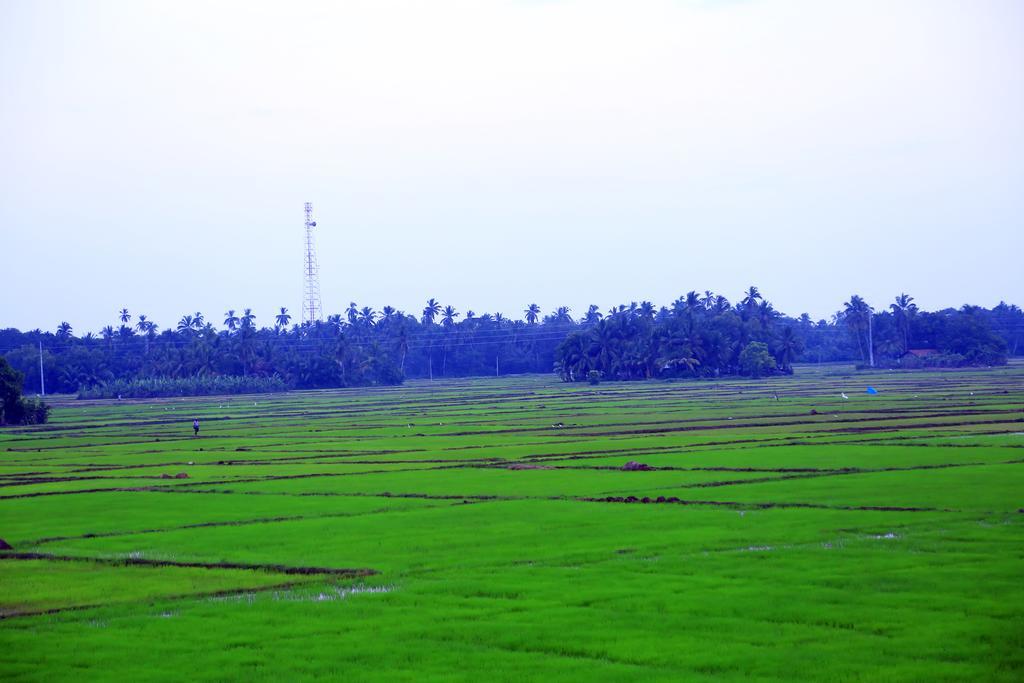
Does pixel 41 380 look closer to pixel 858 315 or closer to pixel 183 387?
pixel 183 387

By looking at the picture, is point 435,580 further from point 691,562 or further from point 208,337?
point 208,337

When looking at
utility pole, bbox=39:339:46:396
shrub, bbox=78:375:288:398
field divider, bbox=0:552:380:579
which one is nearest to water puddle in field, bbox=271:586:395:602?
field divider, bbox=0:552:380:579

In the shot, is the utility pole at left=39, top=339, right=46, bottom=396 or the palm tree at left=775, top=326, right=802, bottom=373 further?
the palm tree at left=775, top=326, right=802, bottom=373

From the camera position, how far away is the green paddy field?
13617 mm

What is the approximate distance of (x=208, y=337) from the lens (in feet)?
520

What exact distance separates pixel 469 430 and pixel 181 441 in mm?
13056

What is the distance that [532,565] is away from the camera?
19.1 metres

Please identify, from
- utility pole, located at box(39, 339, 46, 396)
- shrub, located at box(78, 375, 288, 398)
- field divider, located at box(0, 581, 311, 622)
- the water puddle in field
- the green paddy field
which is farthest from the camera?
utility pole, located at box(39, 339, 46, 396)

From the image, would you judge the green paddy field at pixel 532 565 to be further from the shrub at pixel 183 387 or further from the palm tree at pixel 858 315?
the palm tree at pixel 858 315

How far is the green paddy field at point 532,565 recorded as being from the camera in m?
13.6

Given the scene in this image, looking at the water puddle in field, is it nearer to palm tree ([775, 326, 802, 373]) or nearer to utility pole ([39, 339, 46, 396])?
palm tree ([775, 326, 802, 373])

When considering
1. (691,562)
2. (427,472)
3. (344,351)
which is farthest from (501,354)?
(691,562)

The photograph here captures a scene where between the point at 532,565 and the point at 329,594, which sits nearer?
the point at 329,594

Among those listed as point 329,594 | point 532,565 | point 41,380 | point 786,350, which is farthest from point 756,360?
point 329,594
